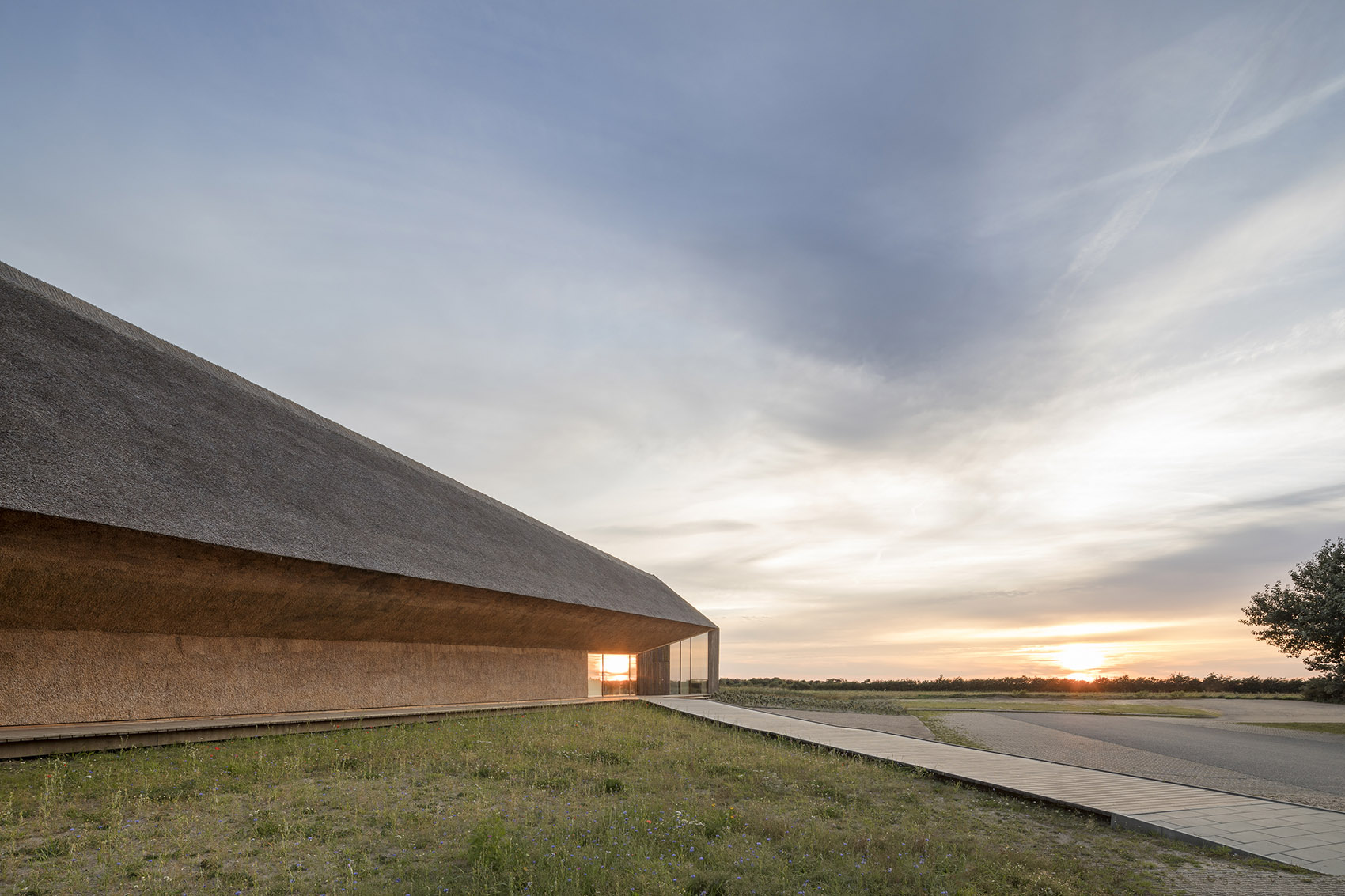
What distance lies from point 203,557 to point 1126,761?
16755 mm

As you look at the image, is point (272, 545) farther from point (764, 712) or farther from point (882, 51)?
point (764, 712)

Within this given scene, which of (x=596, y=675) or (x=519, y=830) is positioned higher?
(x=596, y=675)

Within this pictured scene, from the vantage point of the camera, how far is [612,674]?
29.4 metres

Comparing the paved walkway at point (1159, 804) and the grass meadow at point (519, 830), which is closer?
the grass meadow at point (519, 830)

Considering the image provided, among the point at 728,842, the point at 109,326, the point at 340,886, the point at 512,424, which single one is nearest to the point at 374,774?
the point at 340,886

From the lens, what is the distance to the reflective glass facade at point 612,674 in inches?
1094

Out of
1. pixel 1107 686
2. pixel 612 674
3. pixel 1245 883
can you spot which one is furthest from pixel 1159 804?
pixel 1107 686

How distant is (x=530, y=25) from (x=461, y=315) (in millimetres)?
9232

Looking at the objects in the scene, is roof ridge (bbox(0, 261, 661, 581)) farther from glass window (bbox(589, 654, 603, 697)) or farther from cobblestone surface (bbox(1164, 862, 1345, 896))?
cobblestone surface (bbox(1164, 862, 1345, 896))

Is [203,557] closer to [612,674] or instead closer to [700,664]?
[612,674]

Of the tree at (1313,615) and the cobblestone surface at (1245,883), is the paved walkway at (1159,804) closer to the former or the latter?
the cobblestone surface at (1245,883)

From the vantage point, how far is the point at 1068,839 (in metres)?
7.36

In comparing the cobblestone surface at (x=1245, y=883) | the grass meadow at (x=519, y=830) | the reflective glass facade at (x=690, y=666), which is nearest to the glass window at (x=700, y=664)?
the reflective glass facade at (x=690, y=666)

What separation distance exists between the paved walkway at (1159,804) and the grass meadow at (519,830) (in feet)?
0.93
